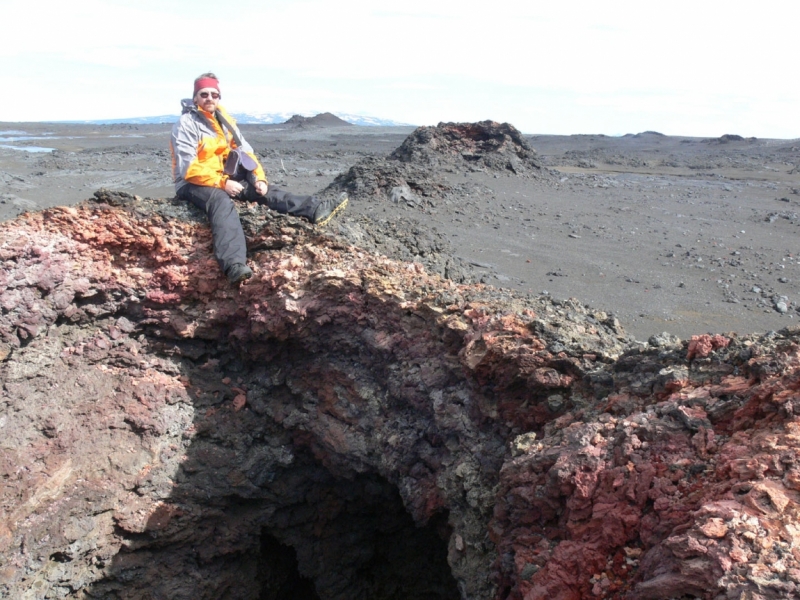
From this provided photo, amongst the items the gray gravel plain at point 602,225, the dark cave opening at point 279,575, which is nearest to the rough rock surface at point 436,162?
the gray gravel plain at point 602,225

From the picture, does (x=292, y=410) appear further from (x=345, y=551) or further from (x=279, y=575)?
(x=279, y=575)

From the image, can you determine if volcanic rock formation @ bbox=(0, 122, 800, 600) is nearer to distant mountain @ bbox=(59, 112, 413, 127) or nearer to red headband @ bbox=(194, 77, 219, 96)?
red headband @ bbox=(194, 77, 219, 96)

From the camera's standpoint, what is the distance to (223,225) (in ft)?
13.9

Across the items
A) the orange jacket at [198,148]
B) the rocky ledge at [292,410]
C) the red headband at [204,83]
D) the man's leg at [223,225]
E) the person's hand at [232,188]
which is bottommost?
the rocky ledge at [292,410]

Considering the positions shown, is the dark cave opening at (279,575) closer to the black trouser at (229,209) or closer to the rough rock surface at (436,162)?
the black trouser at (229,209)

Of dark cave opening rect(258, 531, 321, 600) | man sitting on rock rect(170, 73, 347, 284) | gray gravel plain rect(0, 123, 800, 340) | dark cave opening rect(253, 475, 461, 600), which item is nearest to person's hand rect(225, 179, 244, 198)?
man sitting on rock rect(170, 73, 347, 284)

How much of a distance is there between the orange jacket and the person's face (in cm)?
4

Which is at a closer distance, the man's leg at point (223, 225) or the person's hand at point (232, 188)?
the man's leg at point (223, 225)

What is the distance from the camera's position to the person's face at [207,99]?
436cm

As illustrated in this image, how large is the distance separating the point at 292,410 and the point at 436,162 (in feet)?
36.3

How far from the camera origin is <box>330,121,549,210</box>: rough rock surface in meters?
11.4

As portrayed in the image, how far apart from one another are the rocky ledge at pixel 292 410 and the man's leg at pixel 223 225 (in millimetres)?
151

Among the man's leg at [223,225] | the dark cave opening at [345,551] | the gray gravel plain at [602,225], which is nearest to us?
the man's leg at [223,225]

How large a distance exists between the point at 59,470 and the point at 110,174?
1486 cm
